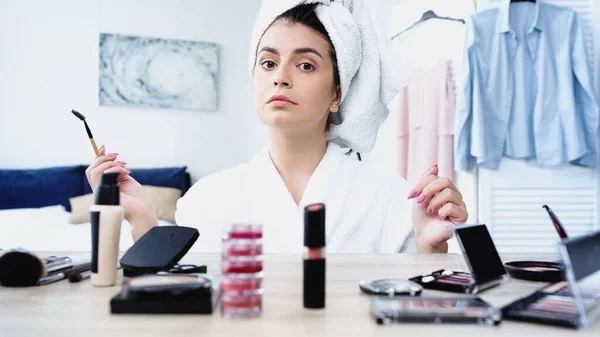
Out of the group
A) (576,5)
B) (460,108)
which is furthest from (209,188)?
(576,5)

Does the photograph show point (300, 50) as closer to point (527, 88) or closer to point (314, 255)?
point (314, 255)

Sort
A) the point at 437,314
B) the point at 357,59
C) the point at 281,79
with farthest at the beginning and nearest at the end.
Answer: the point at 357,59
the point at 281,79
the point at 437,314

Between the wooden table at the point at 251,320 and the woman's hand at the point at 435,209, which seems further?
the woman's hand at the point at 435,209

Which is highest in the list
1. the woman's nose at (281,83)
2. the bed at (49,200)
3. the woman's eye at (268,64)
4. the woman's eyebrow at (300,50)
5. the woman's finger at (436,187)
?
the woman's eyebrow at (300,50)

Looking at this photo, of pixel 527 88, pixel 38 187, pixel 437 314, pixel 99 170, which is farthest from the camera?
pixel 38 187

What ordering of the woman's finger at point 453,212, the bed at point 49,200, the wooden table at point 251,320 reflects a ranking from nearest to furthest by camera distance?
the wooden table at point 251,320
the woman's finger at point 453,212
the bed at point 49,200

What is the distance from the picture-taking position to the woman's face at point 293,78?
42.4 inches

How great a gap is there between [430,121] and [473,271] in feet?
6.90

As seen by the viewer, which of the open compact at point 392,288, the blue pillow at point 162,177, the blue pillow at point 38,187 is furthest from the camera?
the blue pillow at point 162,177

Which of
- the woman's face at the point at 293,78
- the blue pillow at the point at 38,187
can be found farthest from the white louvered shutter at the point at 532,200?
the blue pillow at the point at 38,187

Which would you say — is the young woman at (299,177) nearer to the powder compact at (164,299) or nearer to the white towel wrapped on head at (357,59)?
the white towel wrapped on head at (357,59)

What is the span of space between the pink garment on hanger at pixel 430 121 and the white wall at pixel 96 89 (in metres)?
1.34

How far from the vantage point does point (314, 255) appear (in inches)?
20.9

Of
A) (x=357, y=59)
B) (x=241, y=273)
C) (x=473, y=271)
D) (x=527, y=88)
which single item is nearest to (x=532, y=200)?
(x=527, y=88)
